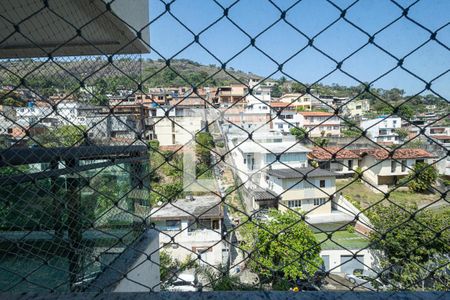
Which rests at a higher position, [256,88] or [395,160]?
[256,88]

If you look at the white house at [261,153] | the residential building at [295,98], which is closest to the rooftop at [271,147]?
the white house at [261,153]

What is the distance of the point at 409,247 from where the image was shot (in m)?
3.74

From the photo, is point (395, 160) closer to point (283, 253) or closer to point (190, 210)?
point (283, 253)

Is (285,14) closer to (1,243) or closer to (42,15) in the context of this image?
(1,243)

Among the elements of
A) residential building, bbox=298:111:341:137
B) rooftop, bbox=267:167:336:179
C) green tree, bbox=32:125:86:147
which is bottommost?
rooftop, bbox=267:167:336:179

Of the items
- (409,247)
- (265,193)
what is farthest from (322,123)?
(409,247)

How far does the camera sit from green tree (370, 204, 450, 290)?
0.80m

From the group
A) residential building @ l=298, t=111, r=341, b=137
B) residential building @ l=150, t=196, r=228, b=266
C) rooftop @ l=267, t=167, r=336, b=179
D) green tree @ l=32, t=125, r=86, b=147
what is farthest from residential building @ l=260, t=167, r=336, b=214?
green tree @ l=32, t=125, r=86, b=147

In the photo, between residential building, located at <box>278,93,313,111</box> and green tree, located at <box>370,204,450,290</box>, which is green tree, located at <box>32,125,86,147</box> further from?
green tree, located at <box>370,204,450,290</box>

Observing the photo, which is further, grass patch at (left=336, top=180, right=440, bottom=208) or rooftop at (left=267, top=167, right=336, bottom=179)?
grass patch at (left=336, top=180, right=440, bottom=208)

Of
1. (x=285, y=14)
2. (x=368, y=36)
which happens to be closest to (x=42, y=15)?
(x=285, y=14)

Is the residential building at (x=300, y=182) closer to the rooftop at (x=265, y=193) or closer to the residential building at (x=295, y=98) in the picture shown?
the rooftop at (x=265, y=193)

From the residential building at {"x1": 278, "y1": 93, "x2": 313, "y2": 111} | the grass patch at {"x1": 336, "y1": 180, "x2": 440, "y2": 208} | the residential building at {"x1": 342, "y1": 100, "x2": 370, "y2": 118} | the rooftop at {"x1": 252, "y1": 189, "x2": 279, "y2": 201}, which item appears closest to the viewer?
the residential building at {"x1": 278, "y1": 93, "x2": 313, "y2": 111}

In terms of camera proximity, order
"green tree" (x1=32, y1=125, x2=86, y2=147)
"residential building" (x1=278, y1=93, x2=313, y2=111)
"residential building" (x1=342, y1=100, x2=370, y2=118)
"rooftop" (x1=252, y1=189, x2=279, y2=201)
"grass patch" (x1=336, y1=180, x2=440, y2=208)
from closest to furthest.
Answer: "residential building" (x1=278, y1=93, x2=313, y2=111) → "residential building" (x1=342, y1=100, x2=370, y2=118) → "rooftop" (x1=252, y1=189, x2=279, y2=201) → "grass patch" (x1=336, y1=180, x2=440, y2=208) → "green tree" (x1=32, y1=125, x2=86, y2=147)
